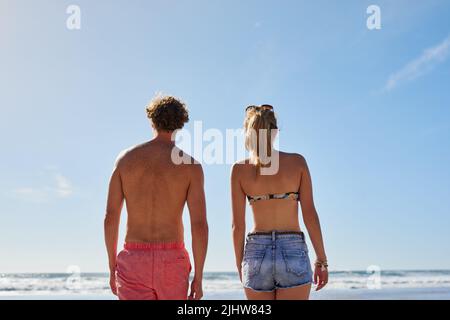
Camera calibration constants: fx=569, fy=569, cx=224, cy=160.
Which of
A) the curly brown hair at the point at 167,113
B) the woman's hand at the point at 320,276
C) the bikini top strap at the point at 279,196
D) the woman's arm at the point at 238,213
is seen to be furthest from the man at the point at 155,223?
the woman's hand at the point at 320,276

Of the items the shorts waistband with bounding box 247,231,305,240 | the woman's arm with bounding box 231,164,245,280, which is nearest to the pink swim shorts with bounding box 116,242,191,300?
the woman's arm with bounding box 231,164,245,280

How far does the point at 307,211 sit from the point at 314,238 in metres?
0.24

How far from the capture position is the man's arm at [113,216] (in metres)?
4.61

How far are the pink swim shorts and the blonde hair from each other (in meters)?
0.99

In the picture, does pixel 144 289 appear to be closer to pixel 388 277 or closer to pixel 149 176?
pixel 149 176

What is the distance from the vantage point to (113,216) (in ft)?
15.2

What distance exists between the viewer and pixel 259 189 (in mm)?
4758

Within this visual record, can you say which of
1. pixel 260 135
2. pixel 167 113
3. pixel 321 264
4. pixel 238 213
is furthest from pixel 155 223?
pixel 321 264

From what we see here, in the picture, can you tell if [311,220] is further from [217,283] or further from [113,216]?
[217,283]

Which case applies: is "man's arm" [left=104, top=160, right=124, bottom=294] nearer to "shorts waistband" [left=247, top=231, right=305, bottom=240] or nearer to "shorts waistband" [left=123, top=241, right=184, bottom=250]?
"shorts waistband" [left=123, top=241, right=184, bottom=250]

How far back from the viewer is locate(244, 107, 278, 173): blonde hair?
15.7 ft

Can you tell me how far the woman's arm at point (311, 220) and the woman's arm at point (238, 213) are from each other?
0.51 metres

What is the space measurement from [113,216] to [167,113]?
3.14 feet

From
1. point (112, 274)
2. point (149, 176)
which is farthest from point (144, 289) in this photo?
point (149, 176)
